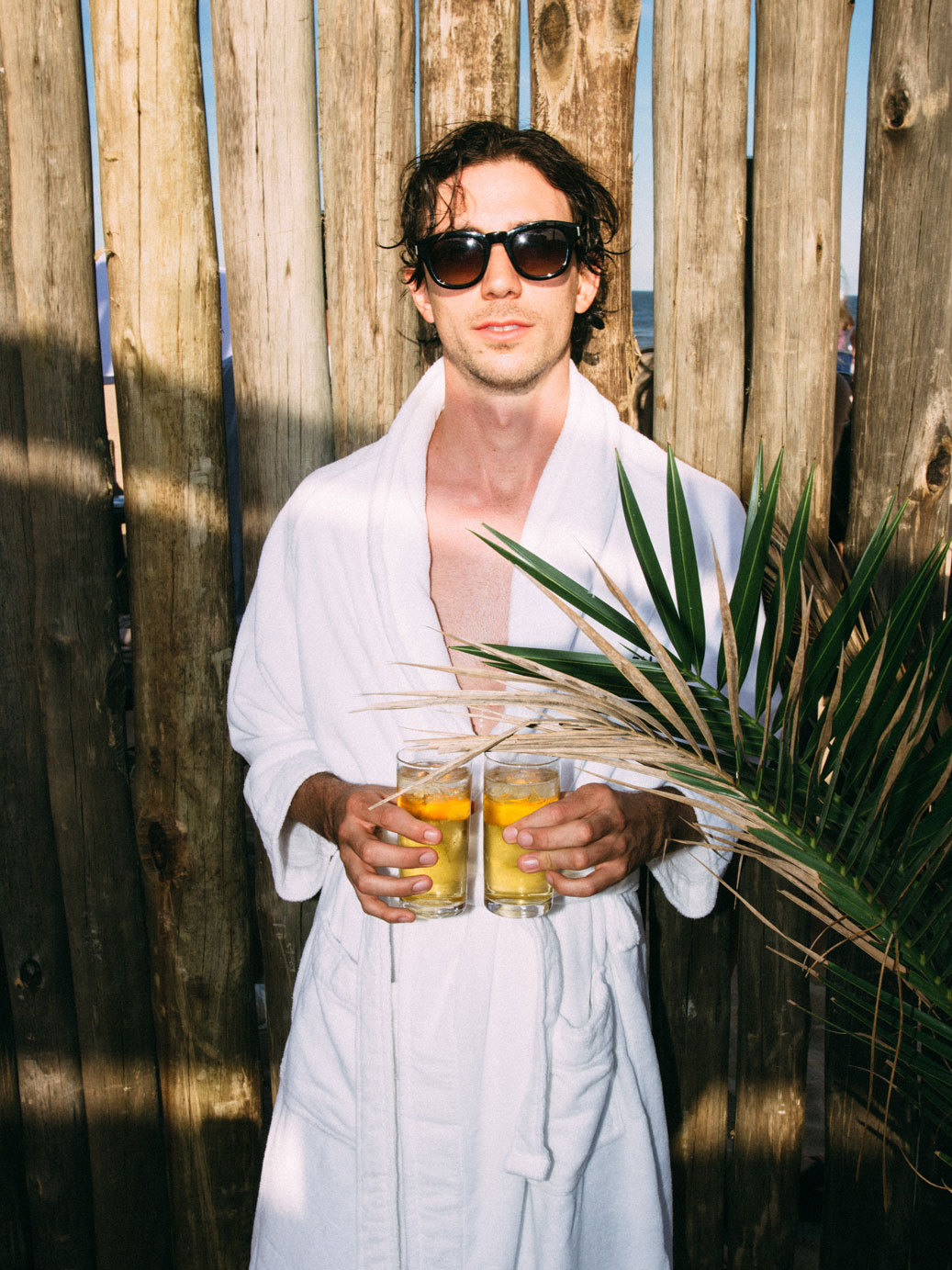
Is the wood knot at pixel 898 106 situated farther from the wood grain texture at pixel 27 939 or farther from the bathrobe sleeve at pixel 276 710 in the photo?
the wood grain texture at pixel 27 939

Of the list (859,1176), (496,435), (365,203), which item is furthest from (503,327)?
(859,1176)

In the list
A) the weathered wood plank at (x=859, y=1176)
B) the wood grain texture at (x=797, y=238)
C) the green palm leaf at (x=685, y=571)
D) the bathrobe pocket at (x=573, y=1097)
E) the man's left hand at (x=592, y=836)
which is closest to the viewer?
the green palm leaf at (x=685, y=571)

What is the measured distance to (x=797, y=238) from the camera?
1824 mm

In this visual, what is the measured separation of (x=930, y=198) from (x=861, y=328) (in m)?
0.25

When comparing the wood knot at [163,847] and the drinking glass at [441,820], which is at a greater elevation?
the drinking glass at [441,820]

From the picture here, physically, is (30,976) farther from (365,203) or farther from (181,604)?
(365,203)

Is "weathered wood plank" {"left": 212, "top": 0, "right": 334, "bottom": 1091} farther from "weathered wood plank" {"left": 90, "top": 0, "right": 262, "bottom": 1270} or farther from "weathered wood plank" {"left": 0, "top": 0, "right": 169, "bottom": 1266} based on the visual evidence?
"weathered wood plank" {"left": 0, "top": 0, "right": 169, "bottom": 1266}

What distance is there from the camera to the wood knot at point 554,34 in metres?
1.84

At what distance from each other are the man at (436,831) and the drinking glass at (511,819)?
0.03 meters

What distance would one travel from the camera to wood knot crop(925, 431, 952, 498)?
1.84 m

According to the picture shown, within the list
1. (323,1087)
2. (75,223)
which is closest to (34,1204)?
(323,1087)

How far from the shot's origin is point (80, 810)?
2.14 meters

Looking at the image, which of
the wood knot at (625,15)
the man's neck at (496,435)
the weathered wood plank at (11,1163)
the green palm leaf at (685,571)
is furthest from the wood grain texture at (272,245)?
the weathered wood plank at (11,1163)

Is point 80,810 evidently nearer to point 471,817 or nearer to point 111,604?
point 111,604
